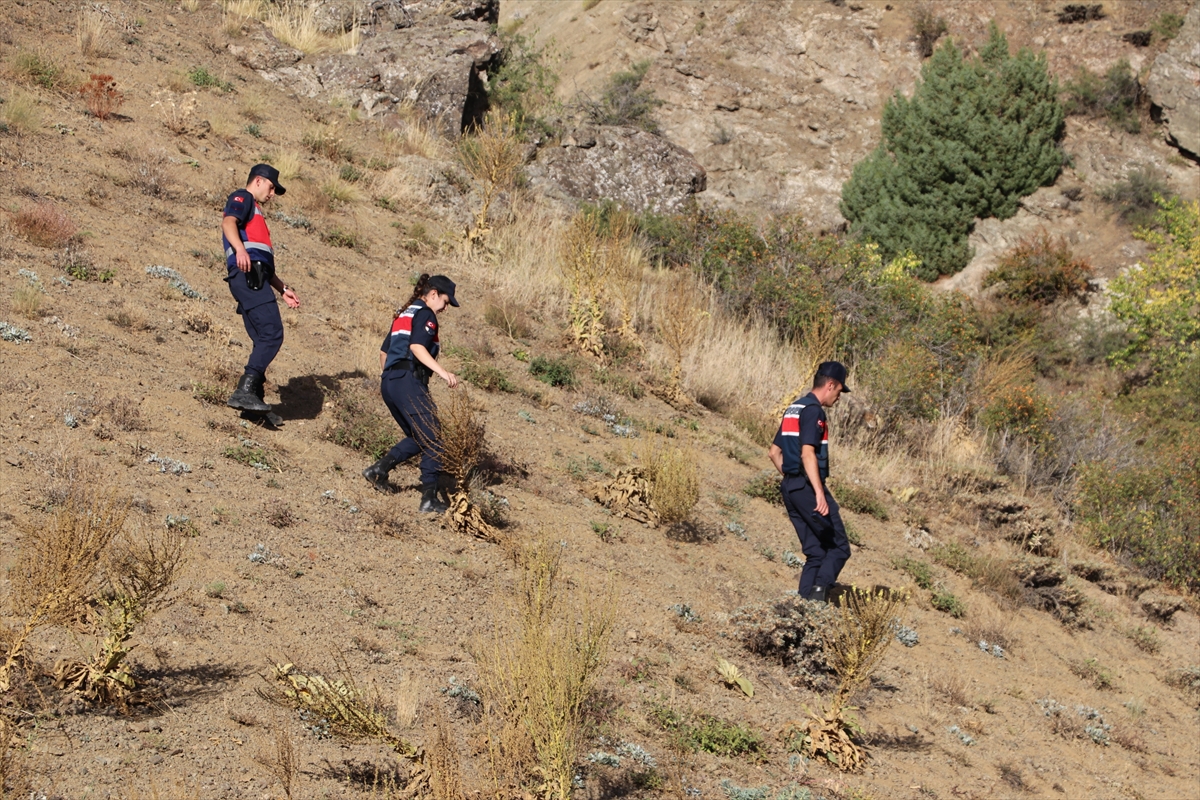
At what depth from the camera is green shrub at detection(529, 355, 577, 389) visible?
1141 centimetres

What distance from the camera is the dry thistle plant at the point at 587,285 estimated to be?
12352 mm

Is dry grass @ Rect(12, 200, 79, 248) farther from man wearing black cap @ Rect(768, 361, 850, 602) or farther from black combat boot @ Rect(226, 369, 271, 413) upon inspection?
man wearing black cap @ Rect(768, 361, 850, 602)

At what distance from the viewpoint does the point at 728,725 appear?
18.8 feet

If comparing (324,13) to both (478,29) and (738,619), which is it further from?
(738,619)

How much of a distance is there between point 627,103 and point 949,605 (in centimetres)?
1706

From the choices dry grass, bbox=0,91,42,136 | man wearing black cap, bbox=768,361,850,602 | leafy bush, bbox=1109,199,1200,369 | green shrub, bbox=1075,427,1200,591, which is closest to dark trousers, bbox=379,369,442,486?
man wearing black cap, bbox=768,361,850,602

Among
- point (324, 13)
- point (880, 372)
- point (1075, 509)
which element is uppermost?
point (324, 13)

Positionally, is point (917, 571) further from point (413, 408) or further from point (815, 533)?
point (413, 408)

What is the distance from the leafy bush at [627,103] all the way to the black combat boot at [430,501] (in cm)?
1554

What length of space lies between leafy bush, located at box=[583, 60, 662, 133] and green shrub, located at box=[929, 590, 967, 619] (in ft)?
48.2

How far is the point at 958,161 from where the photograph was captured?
22.5 meters

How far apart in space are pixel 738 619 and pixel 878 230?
16.7 m

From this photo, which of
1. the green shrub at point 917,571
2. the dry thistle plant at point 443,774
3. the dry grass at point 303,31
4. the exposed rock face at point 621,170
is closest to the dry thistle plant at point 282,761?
the dry thistle plant at point 443,774

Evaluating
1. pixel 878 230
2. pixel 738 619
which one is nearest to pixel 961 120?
pixel 878 230
